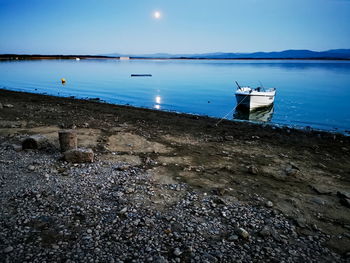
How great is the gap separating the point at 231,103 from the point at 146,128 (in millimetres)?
18429

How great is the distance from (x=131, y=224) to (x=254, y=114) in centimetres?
2130

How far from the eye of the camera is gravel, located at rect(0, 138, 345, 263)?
459 cm

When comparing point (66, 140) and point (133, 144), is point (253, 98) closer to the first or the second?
point (133, 144)

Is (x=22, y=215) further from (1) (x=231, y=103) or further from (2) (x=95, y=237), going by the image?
(1) (x=231, y=103)

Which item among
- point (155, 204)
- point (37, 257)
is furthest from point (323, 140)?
point (37, 257)

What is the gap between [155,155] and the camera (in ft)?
32.6

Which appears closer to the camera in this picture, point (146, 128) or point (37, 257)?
point (37, 257)

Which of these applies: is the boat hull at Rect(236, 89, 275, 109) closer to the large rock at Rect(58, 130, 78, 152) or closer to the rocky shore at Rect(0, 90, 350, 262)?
the rocky shore at Rect(0, 90, 350, 262)

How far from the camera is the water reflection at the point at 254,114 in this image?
2281 cm

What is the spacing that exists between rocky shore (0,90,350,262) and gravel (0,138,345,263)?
0.03 m

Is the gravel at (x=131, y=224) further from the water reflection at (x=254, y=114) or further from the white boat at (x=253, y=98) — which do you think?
the white boat at (x=253, y=98)

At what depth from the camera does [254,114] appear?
951 inches

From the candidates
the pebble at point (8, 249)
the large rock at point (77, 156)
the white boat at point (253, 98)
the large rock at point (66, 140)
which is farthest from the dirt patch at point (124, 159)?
the white boat at point (253, 98)

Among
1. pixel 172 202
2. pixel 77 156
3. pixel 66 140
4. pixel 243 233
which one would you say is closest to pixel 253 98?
pixel 66 140
